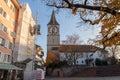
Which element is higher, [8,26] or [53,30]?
[53,30]

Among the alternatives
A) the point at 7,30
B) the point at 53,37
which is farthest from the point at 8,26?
the point at 53,37

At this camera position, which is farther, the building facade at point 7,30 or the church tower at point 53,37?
the church tower at point 53,37

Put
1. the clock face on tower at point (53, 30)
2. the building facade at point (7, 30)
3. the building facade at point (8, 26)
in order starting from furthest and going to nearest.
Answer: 1. the clock face on tower at point (53, 30)
2. the building facade at point (8, 26)
3. the building facade at point (7, 30)

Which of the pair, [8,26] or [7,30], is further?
[8,26]

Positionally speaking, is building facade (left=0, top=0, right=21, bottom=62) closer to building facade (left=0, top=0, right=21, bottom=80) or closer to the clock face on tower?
building facade (left=0, top=0, right=21, bottom=80)

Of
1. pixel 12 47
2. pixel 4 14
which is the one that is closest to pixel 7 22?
pixel 4 14

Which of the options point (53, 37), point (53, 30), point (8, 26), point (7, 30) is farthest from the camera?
point (53, 30)

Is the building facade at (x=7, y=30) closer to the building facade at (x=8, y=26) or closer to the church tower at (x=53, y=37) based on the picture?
the building facade at (x=8, y=26)

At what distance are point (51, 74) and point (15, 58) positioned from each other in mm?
31941

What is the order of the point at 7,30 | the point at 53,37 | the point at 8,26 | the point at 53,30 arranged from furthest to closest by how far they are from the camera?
the point at 53,30
the point at 53,37
the point at 8,26
the point at 7,30

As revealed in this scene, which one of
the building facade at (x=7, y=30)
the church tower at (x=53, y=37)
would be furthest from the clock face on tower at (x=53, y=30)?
the building facade at (x=7, y=30)

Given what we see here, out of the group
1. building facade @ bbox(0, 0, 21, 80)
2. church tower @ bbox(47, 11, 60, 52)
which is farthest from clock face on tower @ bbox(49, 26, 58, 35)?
building facade @ bbox(0, 0, 21, 80)

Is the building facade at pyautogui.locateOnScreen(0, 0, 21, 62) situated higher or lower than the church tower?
lower

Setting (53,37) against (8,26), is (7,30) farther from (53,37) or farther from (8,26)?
(53,37)
